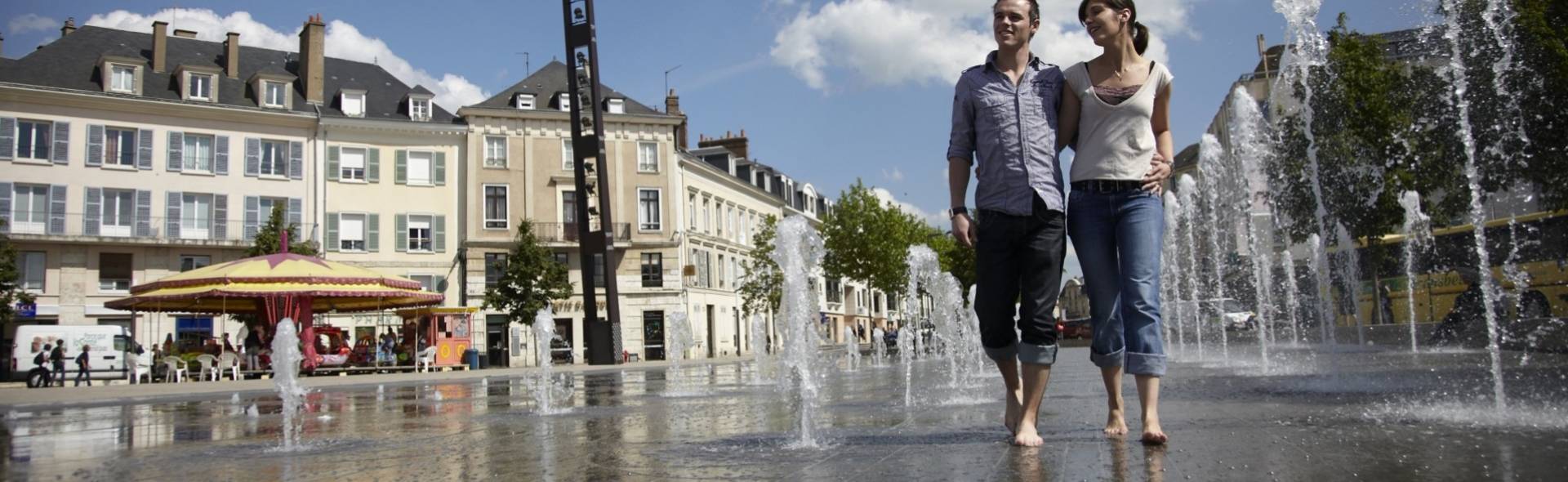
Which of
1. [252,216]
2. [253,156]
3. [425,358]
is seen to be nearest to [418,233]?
Result: [252,216]

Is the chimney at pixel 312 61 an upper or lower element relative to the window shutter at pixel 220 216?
upper

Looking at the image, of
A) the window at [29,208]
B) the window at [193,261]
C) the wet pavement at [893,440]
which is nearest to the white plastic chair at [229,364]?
the window at [193,261]

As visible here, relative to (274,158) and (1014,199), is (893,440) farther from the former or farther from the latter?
(274,158)

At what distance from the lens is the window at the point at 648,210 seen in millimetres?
47750

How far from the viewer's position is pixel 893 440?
14.0 feet

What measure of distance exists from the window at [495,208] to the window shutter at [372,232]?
4.08 m

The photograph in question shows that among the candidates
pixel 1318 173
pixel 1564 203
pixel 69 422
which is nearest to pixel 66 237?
pixel 69 422

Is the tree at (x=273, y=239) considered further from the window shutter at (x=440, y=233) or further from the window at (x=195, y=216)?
the window shutter at (x=440, y=233)

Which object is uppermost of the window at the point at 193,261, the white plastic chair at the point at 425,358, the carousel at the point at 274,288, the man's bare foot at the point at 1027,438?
the window at the point at 193,261

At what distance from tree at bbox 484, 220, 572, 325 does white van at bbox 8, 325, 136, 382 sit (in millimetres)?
11121

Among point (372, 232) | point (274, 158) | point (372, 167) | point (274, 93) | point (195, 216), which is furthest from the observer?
point (372, 167)

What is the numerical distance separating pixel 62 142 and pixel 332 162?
8711 mm

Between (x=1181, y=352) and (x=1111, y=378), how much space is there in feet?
51.7

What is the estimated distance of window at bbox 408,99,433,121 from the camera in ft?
150
